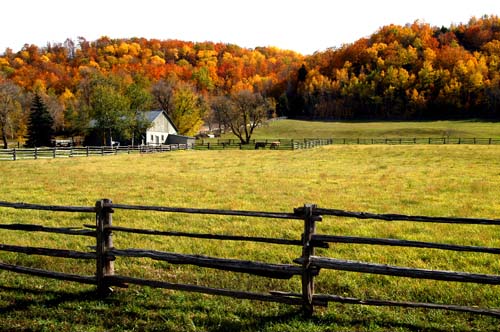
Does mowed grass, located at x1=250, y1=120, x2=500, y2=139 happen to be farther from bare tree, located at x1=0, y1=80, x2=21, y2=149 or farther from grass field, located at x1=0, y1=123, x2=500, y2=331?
grass field, located at x1=0, y1=123, x2=500, y2=331

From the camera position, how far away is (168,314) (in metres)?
6.20

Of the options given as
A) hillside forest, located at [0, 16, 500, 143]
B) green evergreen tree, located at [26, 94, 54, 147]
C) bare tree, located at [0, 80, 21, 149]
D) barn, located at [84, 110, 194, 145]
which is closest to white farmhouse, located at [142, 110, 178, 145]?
barn, located at [84, 110, 194, 145]

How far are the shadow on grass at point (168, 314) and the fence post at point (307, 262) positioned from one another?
0.19 meters

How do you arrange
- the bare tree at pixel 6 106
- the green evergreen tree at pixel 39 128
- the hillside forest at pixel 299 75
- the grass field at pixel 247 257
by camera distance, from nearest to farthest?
the grass field at pixel 247 257
the green evergreen tree at pixel 39 128
the bare tree at pixel 6 106
the hillside forest at pixel 299 75

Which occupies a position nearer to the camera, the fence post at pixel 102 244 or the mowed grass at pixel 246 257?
the mowed grass at pixel 246 257

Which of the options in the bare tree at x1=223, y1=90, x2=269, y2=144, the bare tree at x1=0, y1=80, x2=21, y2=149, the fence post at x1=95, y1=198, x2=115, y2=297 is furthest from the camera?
the bare tree at x1=223, y1=90, x2=269, y2=144

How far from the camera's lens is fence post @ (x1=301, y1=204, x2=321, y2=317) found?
6059mm

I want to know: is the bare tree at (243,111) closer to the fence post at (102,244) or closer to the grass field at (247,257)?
the grass field at (247,257)

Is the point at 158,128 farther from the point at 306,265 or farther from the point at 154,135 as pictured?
the point at 306,265

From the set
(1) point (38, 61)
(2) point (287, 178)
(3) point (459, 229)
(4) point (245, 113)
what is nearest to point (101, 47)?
(1) point (38, 61)

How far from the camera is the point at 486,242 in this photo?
32.4 ft

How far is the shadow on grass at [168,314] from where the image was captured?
5824 millimetres

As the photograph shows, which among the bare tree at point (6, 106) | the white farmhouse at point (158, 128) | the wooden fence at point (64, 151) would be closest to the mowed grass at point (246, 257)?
the wooden fence at point (64, 151)

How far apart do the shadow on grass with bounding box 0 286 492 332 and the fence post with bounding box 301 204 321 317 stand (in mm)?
194
